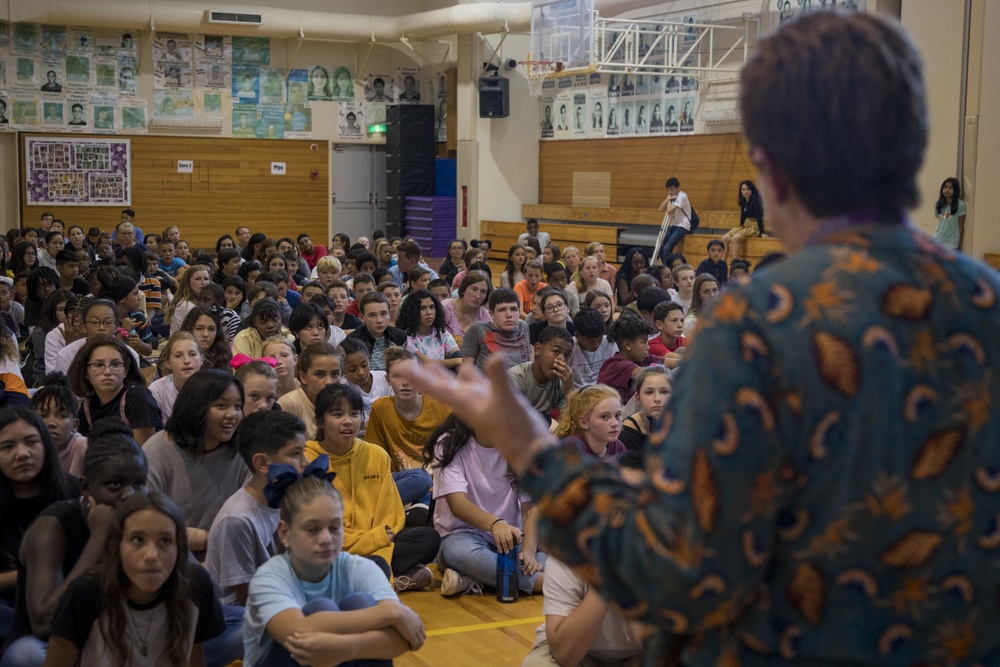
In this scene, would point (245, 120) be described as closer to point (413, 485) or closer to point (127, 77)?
point (127, 77)

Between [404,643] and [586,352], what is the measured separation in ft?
13.2

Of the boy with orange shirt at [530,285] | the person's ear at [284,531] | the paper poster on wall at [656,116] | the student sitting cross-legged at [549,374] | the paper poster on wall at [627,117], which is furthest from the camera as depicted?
the paper poster on wall at [627,117]

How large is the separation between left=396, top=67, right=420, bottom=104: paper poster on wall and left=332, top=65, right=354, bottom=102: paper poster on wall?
901 mm

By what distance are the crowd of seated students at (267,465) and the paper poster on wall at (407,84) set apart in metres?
12.5

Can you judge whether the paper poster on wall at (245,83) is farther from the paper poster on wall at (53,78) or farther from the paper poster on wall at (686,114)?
the paper poster on wall at (686,114)

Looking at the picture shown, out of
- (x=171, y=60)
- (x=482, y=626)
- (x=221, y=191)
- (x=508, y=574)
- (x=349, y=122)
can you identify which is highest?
(x=171, y=60)

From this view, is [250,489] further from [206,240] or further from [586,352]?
[206,240]

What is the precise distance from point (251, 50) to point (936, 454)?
1966 cm

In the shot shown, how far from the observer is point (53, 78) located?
18344 millimetres

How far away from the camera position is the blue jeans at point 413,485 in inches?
211

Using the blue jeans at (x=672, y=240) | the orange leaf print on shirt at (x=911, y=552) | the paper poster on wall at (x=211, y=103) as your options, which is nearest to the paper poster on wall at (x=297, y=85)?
the paper poster on wall at (x=211, y=103)

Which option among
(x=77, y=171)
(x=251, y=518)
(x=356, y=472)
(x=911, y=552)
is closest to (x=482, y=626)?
(x=356, y=472)

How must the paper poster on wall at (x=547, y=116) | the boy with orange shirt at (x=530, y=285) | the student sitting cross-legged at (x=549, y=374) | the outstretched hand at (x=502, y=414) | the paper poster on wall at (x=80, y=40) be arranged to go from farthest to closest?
the paper poster on wall at (x=547, y=116), the paper poster on wall at (x=80, y=40), the boy with orange shirt at (x=530, y=285), the student sitting cross-legged at (x=549, y=374), the outstretched hand at (x=502, y=414)

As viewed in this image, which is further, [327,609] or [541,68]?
[541,68]
